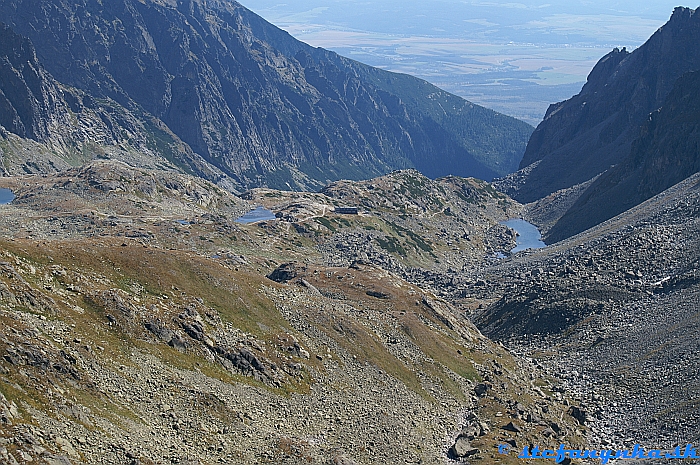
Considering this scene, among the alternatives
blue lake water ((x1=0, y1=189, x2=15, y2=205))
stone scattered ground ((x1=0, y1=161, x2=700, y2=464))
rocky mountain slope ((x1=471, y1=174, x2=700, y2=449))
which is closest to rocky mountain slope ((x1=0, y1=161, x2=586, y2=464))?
stone scattered ground ((x1=0, y1=161, x2=700, y2=464))

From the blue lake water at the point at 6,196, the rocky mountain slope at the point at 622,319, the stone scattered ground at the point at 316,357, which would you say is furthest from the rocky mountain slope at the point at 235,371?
the blue lake water at the point at 6,196

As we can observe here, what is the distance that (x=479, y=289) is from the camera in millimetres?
166250

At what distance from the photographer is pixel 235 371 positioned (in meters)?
64.7

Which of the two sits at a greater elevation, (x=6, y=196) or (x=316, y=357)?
(x=316, y=357)

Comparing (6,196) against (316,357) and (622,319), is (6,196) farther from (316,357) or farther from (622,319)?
(622,319)

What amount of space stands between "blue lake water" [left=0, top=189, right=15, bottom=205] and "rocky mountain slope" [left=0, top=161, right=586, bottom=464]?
103 meters

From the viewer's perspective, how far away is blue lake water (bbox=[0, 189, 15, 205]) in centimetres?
18125

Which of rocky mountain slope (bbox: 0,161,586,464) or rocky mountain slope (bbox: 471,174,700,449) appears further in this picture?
→ rocky mountain slope (bbox: 471,174,700,449)

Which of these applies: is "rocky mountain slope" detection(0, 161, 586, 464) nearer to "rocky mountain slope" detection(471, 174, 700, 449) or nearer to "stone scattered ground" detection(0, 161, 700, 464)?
"stone scattered ground" detection(0, 161, 700, 464)

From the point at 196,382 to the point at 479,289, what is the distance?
114 meters

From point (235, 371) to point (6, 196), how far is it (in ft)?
468

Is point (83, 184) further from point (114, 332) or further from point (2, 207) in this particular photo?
point (114, 332)

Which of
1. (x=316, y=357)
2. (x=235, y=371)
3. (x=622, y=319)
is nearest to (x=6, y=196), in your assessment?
(x=316, y=357)

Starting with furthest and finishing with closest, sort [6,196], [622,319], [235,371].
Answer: [6,196] → [622,319] → [235,371]
